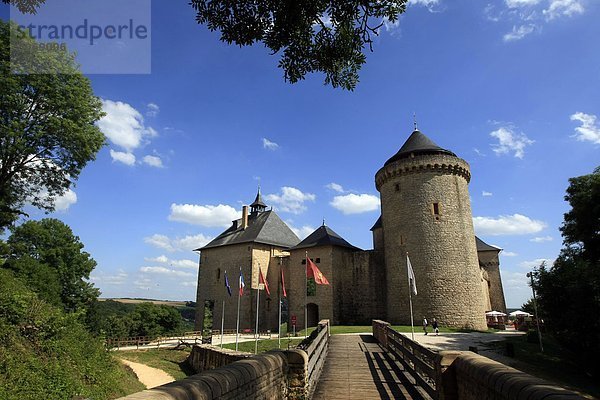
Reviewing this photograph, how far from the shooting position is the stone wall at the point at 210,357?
1834 centimetres

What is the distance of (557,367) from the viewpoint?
16.8m

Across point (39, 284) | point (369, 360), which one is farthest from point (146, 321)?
point (369, 360)

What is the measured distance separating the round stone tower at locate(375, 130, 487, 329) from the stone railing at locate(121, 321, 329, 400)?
19.6 meters

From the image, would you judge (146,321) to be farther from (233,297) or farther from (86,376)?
(86,376)

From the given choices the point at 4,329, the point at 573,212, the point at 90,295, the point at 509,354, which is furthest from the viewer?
the point at 90,295

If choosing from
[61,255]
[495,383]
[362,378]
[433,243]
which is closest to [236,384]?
[495,383]

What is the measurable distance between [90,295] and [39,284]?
9980mm

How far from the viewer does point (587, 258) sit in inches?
915

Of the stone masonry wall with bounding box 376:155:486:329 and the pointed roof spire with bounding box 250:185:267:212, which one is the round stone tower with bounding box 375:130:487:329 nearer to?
the stone masonry wall with bounding box 376:155:486:329

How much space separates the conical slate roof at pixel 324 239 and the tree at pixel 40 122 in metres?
20.2

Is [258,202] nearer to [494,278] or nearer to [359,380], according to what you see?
[494,278]

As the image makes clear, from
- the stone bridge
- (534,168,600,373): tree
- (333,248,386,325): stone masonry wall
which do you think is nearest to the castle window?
(333,248,386,325): stone masonry wall

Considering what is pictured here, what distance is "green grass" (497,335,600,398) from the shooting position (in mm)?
13945

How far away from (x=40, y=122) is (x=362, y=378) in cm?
1951
